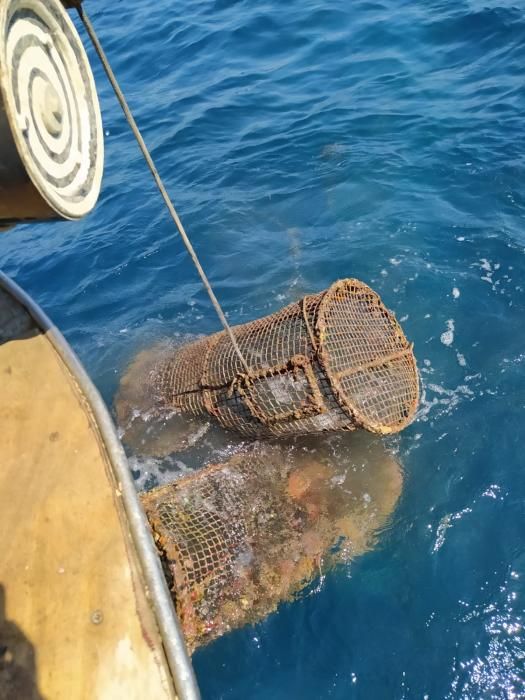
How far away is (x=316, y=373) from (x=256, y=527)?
1320mm

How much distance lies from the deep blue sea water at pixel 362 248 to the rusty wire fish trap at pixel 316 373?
108 centimetres

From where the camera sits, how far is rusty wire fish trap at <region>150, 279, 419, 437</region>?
4484 millimetres

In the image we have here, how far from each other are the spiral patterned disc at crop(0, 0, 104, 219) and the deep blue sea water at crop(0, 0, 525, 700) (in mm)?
3563

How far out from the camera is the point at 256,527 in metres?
4.59

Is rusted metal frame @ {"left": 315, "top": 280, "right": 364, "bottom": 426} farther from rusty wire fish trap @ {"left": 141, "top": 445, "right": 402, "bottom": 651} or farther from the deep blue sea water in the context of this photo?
the deep blue sea water

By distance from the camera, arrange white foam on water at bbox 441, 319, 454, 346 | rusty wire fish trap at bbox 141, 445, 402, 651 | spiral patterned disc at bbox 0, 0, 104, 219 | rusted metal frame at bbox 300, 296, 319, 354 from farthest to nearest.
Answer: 1. white foam on water at bbox 441, 319, 454, 346
2. rusted metal frame at bbox 300, 296, 319, 354
3. rusty wire fish trap at bbox 141, 445, 402, 651
4. spiral patterned disc at bbox 0, 0, 104, 219

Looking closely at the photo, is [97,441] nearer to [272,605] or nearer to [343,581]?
[272,605]

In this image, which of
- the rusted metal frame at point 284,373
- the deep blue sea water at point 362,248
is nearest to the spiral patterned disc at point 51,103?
the rusted metal frame at point 284,373

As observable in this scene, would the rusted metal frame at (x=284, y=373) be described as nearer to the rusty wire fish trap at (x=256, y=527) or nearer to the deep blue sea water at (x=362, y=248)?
the rusty wire fish trap at (x=256, y=527)

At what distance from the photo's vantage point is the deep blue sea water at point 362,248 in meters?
4.51

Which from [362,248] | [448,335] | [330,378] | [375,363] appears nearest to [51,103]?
[330,378]

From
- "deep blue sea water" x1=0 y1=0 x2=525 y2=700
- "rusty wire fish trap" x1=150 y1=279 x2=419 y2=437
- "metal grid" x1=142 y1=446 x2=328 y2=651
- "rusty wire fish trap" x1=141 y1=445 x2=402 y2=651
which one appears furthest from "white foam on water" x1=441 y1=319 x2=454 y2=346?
"metal grid" x1=142 y1=446 x2=328 y2=651

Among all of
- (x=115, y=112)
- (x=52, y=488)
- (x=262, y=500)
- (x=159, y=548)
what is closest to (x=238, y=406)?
(x=262, y=500)

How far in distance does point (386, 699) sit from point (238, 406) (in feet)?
7.96
